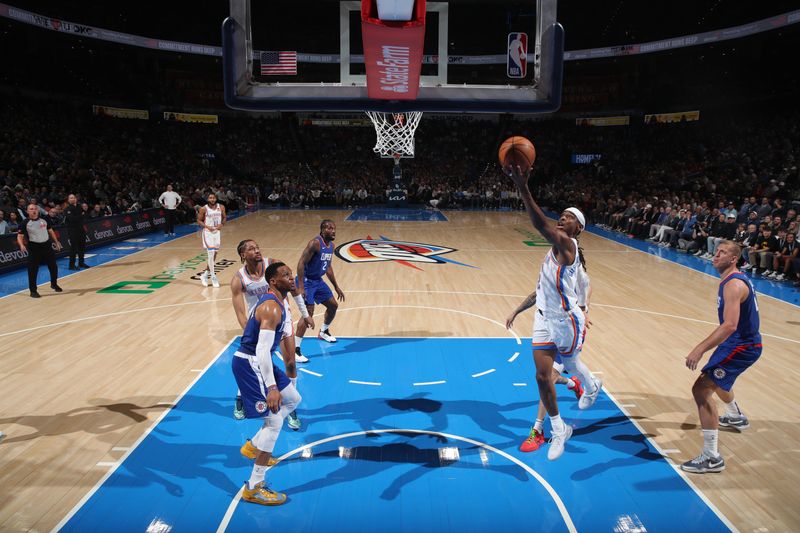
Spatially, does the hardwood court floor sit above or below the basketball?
below

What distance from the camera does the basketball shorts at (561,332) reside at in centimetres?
455

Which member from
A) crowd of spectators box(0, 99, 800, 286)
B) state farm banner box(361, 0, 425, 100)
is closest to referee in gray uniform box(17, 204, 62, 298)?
crowd of spectators box(0, 99, 800, 286)

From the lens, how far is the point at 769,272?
12164mm

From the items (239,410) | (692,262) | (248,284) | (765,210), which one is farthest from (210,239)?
(765,210)

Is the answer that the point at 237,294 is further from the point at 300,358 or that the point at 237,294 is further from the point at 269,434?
the point at 269,434

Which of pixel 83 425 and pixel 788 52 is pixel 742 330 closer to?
pixel 83 425

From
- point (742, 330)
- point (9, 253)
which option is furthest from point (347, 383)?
point (9, 253)

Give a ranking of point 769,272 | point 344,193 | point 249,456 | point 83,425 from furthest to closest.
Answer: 1. point 344,193
2. point 769,272
3. point 83,425
4. point 249,456

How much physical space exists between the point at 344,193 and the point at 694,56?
2112 centimetres

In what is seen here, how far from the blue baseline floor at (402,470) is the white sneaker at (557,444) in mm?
82

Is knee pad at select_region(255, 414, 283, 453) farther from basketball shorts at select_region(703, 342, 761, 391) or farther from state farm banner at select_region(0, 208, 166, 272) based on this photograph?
state farm banner at select_region(0, 208, 166, 272)

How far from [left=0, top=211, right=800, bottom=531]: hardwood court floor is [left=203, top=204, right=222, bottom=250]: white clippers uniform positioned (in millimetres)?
898

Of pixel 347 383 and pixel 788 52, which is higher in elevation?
pixel 788 52

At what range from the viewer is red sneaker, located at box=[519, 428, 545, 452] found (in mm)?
4727
